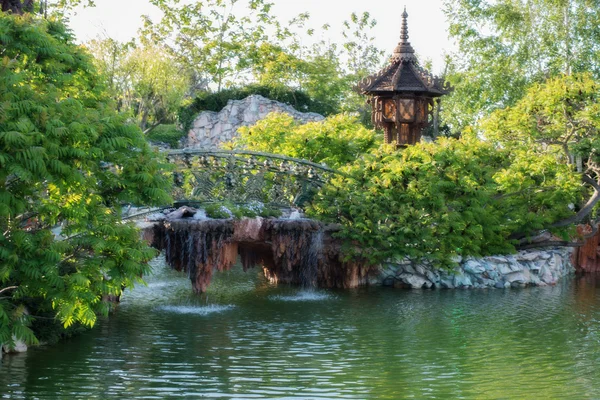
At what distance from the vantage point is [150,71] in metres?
35.1

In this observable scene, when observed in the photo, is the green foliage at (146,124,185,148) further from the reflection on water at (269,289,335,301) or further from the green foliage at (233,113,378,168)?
the reflection on water at (269,289,335,301)

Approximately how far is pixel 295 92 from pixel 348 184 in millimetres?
21783

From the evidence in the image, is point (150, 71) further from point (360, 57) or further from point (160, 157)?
point (160, 157)

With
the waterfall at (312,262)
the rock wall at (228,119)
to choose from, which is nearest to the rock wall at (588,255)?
the waterfall at (312,262)

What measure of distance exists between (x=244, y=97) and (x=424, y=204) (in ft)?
73.9

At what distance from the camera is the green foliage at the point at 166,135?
39.5 meters

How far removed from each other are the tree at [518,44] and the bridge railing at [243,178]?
15037 millimetres

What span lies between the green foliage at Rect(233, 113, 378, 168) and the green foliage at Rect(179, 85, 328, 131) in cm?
1655

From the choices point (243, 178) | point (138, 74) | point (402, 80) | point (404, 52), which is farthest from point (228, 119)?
point (243, 178)

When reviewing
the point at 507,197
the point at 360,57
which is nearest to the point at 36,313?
the point at 507,197

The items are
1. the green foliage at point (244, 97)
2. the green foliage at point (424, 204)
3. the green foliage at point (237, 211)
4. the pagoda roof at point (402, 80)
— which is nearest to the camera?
the green foliage at point (237, 211)

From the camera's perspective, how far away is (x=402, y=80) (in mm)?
21688

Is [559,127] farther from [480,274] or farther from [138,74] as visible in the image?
[138,74]

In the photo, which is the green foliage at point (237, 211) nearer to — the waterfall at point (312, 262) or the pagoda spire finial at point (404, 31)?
the waterfall at point (312, 262)
